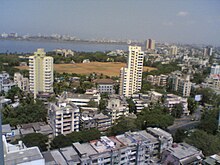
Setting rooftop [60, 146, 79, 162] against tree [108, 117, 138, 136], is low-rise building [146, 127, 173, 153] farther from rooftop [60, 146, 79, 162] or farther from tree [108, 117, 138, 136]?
rooftop [60, 146, 79, 162]

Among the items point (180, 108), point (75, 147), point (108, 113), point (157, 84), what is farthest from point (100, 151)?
point (157, 84)

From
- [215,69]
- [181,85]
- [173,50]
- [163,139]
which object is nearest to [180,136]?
[163,139]

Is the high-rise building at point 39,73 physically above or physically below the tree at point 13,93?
above

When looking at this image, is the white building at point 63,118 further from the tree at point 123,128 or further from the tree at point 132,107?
the tree at point 132,107

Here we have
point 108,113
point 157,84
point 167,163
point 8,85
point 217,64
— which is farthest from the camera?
point 217,64

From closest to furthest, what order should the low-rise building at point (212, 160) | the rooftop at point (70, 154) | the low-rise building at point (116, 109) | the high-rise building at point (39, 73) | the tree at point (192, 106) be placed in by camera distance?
the rooftop at point (70, 154), the low-rise building at point (212, 160), the low-rise building at point (116, 109), the tree at point (192, 106), the high-rise building at point (39, 73)

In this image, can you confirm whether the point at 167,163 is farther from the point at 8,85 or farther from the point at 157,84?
the point at 157,84

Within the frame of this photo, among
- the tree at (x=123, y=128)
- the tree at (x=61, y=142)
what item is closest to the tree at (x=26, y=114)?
the tree at (x=61, y=142)

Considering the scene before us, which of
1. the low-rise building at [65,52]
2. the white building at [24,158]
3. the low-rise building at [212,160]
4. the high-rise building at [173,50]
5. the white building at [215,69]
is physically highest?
the high-rise building at [173,50]

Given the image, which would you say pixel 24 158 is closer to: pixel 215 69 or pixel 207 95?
pixel 207 95
